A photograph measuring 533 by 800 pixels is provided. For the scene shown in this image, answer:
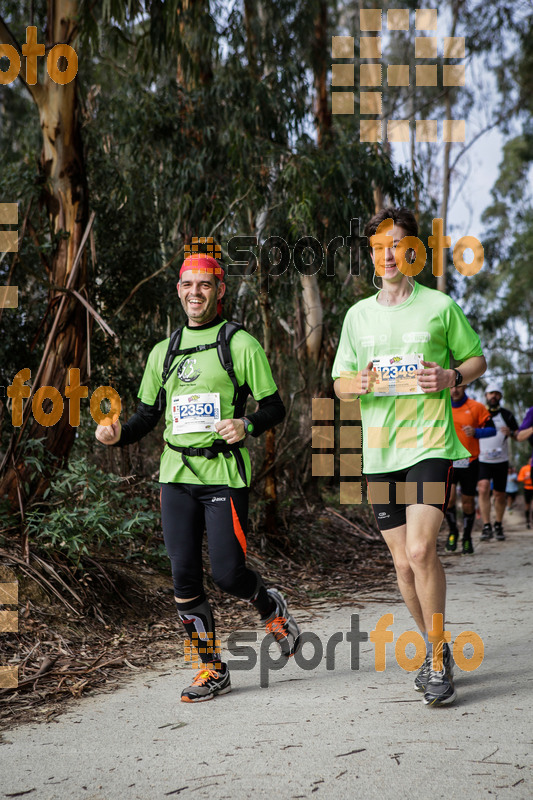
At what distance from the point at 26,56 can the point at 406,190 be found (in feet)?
17.0

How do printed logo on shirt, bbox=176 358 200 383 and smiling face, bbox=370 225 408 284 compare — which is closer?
smiling face, bbox=370 225 408 284

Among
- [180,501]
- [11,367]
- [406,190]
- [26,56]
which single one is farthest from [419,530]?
[406,190]

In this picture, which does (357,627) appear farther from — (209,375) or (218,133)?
(218,133)

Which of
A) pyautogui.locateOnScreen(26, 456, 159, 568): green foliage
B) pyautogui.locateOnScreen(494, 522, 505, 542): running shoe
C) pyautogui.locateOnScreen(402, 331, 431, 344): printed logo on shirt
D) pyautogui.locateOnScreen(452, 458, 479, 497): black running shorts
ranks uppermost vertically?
pyautogui.locateOnScreen(402, 331, 431, 344): printed logo on shirt

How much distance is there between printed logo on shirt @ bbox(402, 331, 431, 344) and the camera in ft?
11.9

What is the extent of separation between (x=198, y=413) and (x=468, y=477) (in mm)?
5786

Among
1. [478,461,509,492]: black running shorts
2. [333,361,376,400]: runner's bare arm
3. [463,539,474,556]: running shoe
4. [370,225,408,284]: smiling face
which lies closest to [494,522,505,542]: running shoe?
[478,461,509,492]: black running shorts

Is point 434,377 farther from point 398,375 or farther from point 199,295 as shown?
point 199,295

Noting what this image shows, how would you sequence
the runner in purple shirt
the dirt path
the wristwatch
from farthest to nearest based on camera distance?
the runner in purple shirt → the wristwatch → the dirt path

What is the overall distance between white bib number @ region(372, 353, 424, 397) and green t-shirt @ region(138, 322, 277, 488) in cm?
57

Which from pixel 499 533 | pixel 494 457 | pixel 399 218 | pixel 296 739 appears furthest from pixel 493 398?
pixel 296 739

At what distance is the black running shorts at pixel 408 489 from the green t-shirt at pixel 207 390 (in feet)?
2.01

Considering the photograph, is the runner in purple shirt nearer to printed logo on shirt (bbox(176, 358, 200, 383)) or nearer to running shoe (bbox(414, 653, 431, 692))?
running shoe (bbox(414, 653, 431, 692))

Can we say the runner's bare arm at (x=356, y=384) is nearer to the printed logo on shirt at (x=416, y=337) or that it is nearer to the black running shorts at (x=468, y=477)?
the printed logo on shirt at (x=416, y=337)
